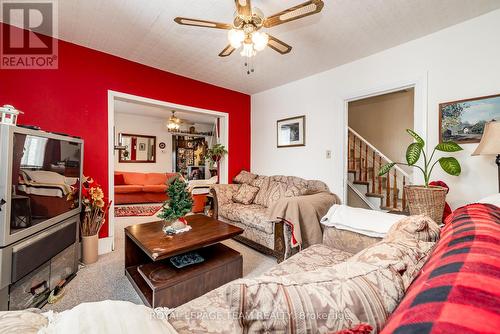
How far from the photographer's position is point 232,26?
170 cm

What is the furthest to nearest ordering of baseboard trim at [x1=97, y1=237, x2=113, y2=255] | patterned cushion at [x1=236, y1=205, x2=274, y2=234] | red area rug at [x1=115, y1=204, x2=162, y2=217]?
1. red area rug at [x1=115, y1=204, x2=162, y2=217]
2. baseboard trim at [x1=97, y1=237, x2=113, y2=255]
3. patterned cushion at [x1=236, y1=205, x2=274, y2=234]

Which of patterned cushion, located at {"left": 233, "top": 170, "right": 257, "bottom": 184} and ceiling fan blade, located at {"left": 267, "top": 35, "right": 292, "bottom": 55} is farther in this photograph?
patterned cushion, located at {"left": 233, "top": 170, "right": 257, "bottom": 184}

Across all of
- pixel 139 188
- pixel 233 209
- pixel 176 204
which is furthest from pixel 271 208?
pixel 139 188

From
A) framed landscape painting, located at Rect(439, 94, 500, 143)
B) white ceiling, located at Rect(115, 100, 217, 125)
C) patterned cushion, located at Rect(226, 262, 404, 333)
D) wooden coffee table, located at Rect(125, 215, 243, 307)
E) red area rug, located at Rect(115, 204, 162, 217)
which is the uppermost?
white ceiling, located at Rect(115, 100, 217, 125)

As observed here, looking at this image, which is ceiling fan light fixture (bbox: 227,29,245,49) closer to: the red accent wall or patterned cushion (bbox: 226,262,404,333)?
patterned cushion (bbox: 226,262,404,333)

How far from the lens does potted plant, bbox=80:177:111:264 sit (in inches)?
94.6

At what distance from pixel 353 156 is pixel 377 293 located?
364 cm

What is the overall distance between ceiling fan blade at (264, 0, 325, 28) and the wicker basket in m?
1.70

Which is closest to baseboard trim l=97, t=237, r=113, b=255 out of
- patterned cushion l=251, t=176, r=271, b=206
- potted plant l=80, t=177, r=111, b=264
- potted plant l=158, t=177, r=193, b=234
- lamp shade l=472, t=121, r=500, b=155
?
potted plant l=80, t=177, r=111, b=264

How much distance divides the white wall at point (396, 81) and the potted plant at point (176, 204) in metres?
2.14

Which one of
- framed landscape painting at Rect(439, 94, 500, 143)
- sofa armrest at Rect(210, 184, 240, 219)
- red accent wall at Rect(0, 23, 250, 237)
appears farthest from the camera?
sofa armrest at Rect(210, 184, 240, 219)

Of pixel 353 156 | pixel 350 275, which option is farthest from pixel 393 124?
pixel 350 275

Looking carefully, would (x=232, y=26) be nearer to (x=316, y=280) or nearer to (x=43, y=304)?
(x=316, y=280)

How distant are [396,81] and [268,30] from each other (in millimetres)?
1616
